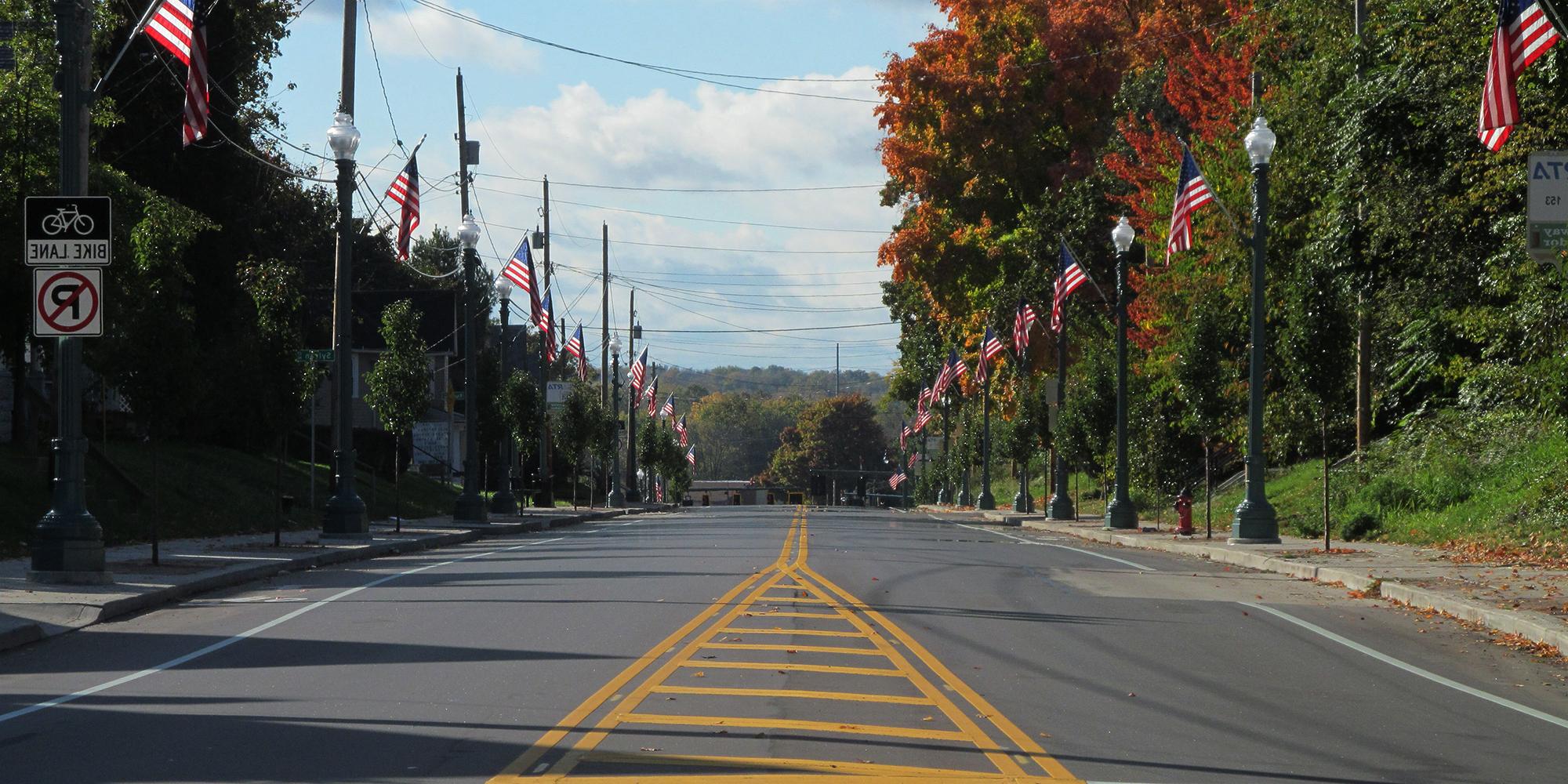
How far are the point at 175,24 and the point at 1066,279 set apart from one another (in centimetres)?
2457

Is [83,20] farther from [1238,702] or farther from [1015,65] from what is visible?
[1015,65]

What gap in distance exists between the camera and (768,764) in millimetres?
8156

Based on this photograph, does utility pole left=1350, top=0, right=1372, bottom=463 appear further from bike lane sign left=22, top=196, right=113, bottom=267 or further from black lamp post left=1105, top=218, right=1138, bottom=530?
bike lane sign left=22, top=196, right=113, bottom=267

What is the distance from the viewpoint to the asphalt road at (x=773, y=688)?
833 centimetres

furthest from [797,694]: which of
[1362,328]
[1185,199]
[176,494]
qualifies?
[1362,328]

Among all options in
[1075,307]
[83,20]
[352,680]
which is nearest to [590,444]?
Answer: [1075,307]

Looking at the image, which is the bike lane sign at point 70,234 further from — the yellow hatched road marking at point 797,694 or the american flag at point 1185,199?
the american flag at point 1185,199

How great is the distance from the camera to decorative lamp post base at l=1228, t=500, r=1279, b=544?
87.5 feet

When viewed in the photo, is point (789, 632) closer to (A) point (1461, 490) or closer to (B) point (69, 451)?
(B) point (69, 451)

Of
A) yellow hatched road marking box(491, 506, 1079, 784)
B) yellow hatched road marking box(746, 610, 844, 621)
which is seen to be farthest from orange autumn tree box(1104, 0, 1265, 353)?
yellow hatched road marking box(491, 506, 1079, 784)

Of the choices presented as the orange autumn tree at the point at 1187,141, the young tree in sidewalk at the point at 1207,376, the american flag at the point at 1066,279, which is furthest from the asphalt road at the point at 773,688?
the orange autumn tree at the point at 1187,141

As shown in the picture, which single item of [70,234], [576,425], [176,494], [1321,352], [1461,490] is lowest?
[176,494]

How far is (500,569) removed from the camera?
21.8m

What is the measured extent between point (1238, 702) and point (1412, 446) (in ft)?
72.2
